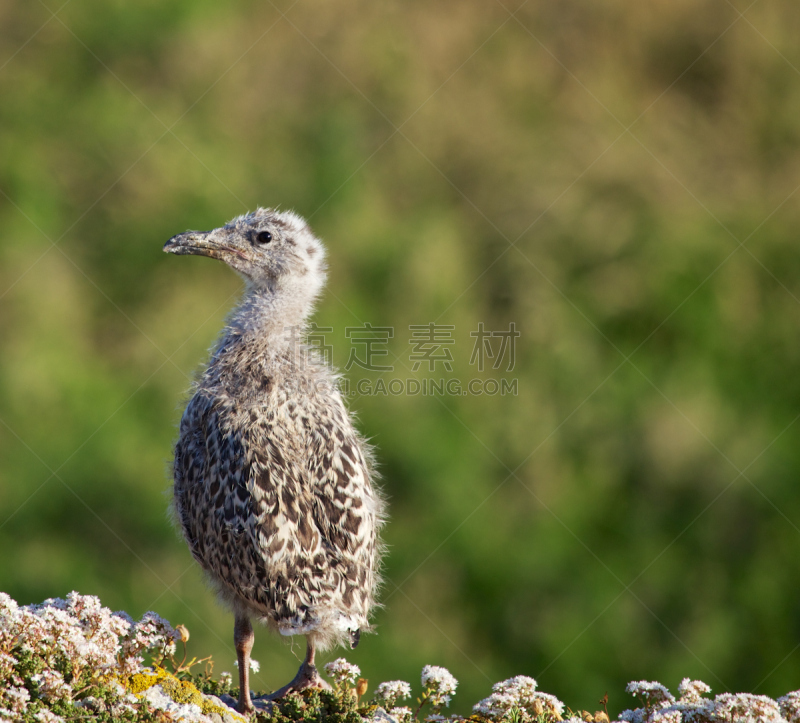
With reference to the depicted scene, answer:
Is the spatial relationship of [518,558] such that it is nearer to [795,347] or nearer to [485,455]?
[485,455]

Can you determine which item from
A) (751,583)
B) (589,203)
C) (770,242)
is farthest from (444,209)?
(751,583)

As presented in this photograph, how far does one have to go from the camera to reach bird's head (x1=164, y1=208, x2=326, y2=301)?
599 centimetres

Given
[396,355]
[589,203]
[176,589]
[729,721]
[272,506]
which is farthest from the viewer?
[589,203]

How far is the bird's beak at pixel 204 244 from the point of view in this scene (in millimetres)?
5922

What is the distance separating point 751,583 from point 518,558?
2947mm

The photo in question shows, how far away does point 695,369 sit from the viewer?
11.8 metres

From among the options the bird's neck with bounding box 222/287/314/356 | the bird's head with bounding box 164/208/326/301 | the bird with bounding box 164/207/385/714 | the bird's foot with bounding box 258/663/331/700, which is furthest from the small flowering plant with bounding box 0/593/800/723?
the bird's head with bounding box 164/208/326/301

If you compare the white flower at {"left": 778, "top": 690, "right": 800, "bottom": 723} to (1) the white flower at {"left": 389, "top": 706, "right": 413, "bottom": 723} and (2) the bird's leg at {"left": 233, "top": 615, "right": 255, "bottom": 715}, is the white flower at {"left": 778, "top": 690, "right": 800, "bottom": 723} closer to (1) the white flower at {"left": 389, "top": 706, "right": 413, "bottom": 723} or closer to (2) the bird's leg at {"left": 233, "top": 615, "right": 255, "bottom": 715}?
(1) the white flower at {"left": 389, "top": 706, "right": 413, "bottom": 723}

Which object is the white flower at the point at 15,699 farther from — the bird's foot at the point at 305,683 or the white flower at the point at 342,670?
the bird's foot at the point at 305,683

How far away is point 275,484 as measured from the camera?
16.7 ft

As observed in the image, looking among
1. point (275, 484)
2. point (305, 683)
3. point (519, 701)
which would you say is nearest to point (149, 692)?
point (275, 484)

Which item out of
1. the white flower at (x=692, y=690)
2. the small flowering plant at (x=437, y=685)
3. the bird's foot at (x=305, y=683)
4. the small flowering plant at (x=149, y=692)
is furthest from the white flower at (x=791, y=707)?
the bird's foot at (x=305, y=683)

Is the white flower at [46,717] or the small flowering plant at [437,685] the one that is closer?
the white flower at [46,717]

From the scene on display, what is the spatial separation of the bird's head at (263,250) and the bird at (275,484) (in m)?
0.01
